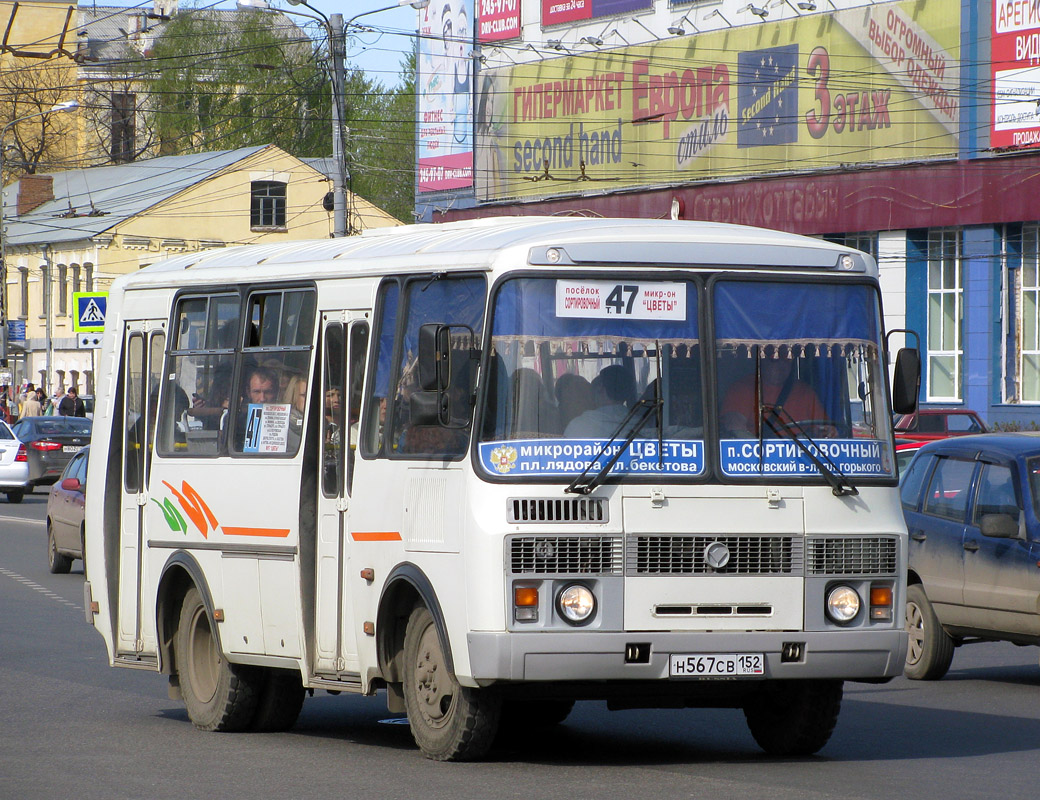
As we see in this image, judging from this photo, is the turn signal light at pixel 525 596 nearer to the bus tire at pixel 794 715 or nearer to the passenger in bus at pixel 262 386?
the bus tire at pixel 794 715

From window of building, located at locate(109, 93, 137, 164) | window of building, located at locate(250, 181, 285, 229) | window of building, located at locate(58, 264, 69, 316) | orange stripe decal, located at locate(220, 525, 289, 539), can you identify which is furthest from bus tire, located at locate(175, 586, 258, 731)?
window of building, located at locate(109, 93, 137, 164)

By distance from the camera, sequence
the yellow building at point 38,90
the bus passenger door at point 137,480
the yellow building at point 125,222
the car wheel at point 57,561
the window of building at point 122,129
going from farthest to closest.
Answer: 1. the window of building at point 122,129
2. the yellow building at point 38,90
3. the yellow building at point 125,222
4. the car wheel at point 57,561
5. the bus passenger door at point 137,480

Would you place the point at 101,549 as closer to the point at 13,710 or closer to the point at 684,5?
the point at 13,710

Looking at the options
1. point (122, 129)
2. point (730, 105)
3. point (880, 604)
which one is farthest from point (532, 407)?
point (122, 129)

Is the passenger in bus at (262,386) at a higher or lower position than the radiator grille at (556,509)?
higher

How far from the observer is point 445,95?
53.3m

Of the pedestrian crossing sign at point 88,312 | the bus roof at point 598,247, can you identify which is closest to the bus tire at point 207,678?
the bus roof at point 598,247

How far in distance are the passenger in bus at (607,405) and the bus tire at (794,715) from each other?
155 centimetres

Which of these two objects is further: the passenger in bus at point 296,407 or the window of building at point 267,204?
the window of building at point 267,204

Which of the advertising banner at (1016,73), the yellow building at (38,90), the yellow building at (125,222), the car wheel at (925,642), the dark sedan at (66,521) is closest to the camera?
the car wheel at (925,642)

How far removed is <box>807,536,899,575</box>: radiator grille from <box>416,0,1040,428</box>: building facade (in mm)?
28984

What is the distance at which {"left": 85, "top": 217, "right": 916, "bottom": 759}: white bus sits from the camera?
27.2 ft

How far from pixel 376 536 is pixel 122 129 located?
76.3 m

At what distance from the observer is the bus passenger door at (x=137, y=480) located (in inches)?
437
